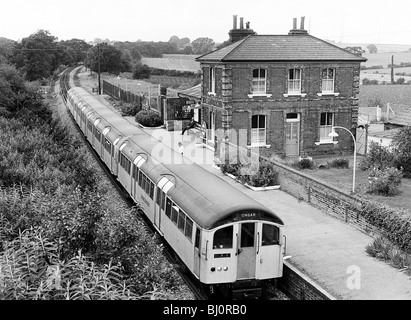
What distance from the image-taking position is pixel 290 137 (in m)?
29.8

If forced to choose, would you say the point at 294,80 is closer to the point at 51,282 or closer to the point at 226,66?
the point at 226,66

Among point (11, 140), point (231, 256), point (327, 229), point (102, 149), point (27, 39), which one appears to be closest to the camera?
point (231, 256)

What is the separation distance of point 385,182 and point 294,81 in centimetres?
1062

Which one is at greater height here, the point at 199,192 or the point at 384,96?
the point at 199,192

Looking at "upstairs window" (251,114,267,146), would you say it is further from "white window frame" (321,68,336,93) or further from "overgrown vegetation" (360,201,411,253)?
"overgrown vegetation" (360,201,411,253)

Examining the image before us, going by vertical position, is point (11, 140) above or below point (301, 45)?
below

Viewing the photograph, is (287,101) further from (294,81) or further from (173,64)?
(173,64)

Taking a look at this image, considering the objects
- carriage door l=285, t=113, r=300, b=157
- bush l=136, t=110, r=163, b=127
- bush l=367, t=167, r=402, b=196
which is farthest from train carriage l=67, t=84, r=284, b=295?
bush l=136, t=110, r=163, b=127

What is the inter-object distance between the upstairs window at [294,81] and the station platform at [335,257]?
30.9 feet

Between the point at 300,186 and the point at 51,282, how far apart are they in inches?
570

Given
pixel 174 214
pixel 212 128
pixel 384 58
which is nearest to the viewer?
pixel 174 214

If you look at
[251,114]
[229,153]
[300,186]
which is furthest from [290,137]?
[300,186]

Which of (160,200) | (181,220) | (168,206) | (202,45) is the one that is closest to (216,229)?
(181,220)

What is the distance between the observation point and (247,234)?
12.6 metres
